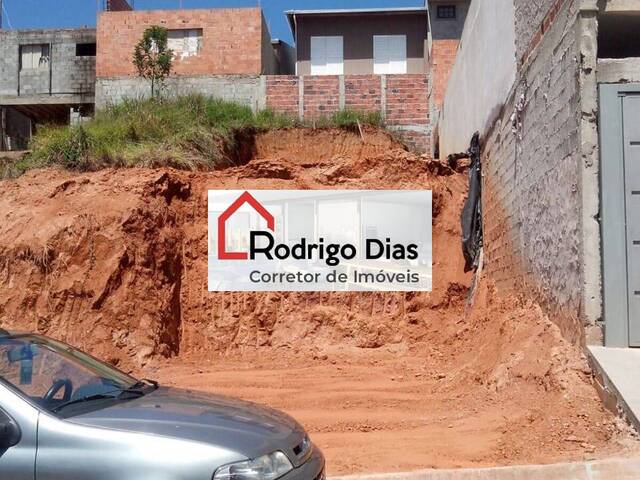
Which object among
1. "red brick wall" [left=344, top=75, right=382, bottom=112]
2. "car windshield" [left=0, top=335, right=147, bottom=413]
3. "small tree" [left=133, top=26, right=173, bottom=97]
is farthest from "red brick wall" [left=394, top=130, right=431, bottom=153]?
"car windshield" [left=0, top=335, right=147, bottom=413]

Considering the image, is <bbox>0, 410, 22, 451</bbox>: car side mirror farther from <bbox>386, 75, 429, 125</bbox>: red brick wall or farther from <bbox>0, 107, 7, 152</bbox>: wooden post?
<bbox>0, 107, 7, 152</bbox>: wooden post

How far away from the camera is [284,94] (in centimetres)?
1895

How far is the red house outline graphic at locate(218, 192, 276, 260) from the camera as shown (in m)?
11.8

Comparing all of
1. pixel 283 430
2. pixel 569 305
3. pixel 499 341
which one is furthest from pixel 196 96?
pixel 283 430

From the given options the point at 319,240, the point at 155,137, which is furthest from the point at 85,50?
the point at 319,240

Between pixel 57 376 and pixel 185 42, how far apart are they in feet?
62.5

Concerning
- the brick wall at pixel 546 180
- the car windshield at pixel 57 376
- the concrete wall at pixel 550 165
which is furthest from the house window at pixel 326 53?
the car windshield at pixel 57 376

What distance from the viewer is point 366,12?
82.8ft

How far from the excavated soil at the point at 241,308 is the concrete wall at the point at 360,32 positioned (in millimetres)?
14077

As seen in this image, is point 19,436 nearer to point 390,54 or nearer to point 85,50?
point 390,54

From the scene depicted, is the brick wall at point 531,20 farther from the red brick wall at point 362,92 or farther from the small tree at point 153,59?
the small tree at point 153,59

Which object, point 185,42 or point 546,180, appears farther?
point 185,42

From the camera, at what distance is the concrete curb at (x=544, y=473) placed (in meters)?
4.72

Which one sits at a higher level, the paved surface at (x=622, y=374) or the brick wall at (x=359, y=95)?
the brick wall at (x=359, y=95)
